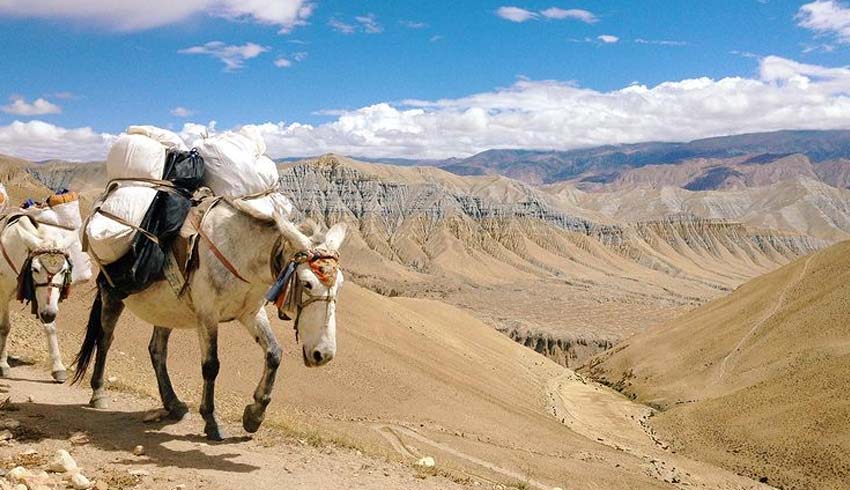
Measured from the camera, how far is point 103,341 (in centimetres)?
829

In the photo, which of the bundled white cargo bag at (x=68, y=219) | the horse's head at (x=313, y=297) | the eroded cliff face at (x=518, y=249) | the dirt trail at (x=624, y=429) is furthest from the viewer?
the eroded cliff face at (x=518, y=249)

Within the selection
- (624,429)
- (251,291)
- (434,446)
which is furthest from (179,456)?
(624,429)

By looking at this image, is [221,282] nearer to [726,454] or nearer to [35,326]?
[35,326]

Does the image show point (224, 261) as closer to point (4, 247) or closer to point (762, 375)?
point (4, 247)

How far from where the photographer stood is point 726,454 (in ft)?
84.2

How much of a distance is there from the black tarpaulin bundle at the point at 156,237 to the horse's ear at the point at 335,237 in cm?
178

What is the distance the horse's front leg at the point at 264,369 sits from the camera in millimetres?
6883

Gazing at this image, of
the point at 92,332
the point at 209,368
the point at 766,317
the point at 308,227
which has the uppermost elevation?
the point at 308,227

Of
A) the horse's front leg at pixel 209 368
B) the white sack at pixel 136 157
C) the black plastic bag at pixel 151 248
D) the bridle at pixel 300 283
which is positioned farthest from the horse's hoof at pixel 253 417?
the white sack at pixel 136 157

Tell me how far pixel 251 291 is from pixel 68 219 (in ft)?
14.8

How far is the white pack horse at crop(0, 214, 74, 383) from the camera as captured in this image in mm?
9289

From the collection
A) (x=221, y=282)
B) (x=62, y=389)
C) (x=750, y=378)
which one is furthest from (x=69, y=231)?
(x=750, y=378)

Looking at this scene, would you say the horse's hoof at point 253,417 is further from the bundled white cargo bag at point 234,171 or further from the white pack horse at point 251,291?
the bundled white cargo bag at point 234,171

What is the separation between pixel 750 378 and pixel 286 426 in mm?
31231
